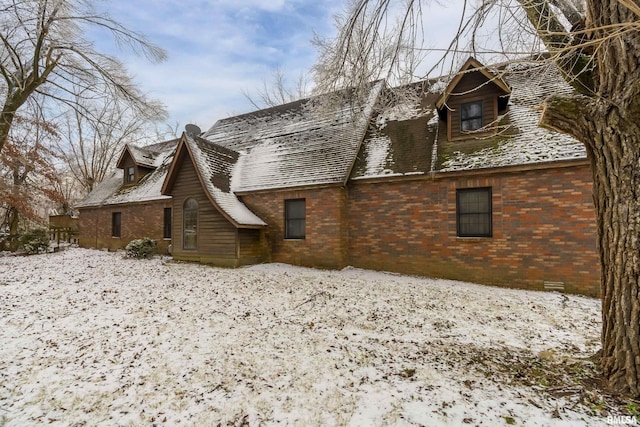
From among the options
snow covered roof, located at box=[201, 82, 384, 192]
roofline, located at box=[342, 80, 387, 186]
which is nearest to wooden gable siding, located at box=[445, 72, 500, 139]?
roofline, located at box=[342, 80, 387, 186]

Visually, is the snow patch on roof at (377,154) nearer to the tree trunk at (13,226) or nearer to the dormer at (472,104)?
the dormer at (472,104)

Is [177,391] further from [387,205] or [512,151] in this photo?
[512,151]

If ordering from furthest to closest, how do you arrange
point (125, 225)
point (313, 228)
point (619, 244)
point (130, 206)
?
point (125, 225) → point (130, 206) → point (313, 228) → point (619, 244)

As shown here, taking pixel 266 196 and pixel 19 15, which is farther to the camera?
pixel 266 196

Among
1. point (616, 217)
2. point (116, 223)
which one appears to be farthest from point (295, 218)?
point (116, 223)

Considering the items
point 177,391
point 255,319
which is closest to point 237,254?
point 255,319

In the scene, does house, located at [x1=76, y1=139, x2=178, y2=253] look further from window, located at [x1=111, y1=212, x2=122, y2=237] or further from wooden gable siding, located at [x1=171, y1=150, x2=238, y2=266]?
wooden gable siding, located at [x1=171, y1=150, x2=238, y2=266]

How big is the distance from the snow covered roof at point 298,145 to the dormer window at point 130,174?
675 centimetres

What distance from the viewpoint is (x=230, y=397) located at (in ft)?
10.6

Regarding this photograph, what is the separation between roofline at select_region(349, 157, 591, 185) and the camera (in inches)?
293

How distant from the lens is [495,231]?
334 inches

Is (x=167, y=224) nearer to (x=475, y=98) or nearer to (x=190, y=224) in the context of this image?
(x=190, y=224)

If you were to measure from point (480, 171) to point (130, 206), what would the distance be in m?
18.0

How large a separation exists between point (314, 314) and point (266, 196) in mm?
7081
